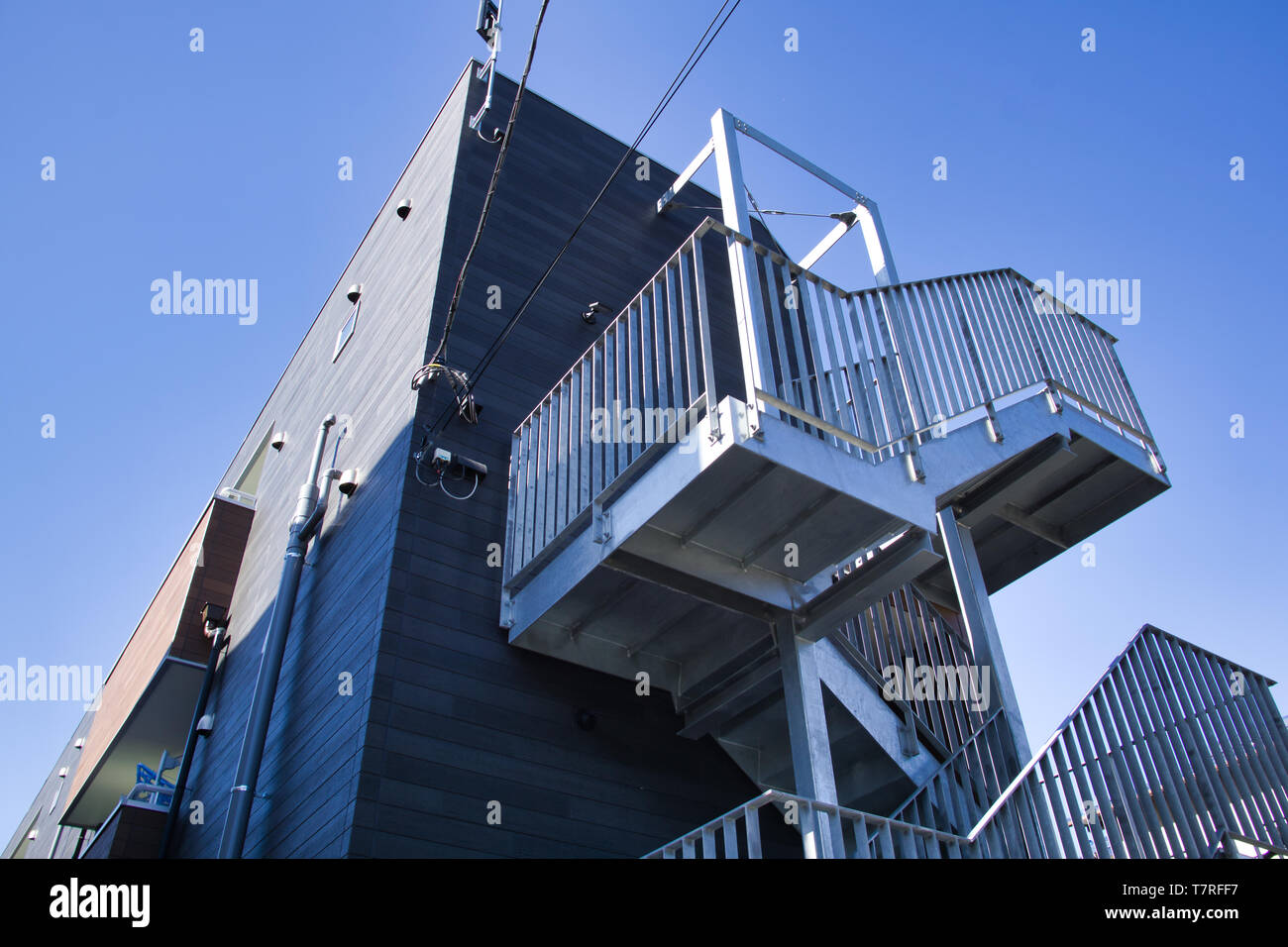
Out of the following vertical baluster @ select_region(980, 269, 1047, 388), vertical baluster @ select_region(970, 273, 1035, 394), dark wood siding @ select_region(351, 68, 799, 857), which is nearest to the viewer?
dark wood siding @ select_region(351, 68, 799, 857)

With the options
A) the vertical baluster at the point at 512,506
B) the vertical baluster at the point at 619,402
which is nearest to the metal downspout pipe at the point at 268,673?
the vertical baluster at the point at 512,506

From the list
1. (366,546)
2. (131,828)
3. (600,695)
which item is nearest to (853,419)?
(600,695)

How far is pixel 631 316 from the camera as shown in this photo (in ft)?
19.2

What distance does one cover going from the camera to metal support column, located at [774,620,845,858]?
412 centimetres

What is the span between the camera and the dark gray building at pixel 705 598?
4762 mm

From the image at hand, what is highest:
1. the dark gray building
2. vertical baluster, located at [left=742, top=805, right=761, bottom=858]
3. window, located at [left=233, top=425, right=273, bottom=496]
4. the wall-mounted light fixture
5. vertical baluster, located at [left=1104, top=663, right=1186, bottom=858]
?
window, located at [left=233, top=425, right=273, bottom=496]

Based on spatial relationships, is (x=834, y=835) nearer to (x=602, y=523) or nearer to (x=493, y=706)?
(x=602, y=523)

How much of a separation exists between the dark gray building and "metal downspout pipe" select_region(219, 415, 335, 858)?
59mm

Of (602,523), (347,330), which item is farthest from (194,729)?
(602,523)

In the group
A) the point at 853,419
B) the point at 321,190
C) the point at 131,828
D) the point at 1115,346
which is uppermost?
the point at 321,190

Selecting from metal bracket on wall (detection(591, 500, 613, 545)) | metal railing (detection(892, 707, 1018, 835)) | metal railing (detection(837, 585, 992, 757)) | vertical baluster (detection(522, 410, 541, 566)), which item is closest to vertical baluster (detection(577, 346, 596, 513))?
metal bracket on wall (detection(591, 500, 613, 545))

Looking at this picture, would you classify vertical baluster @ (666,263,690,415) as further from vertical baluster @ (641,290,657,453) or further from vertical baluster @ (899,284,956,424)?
vertical baluster @ (899,284,956,424)
